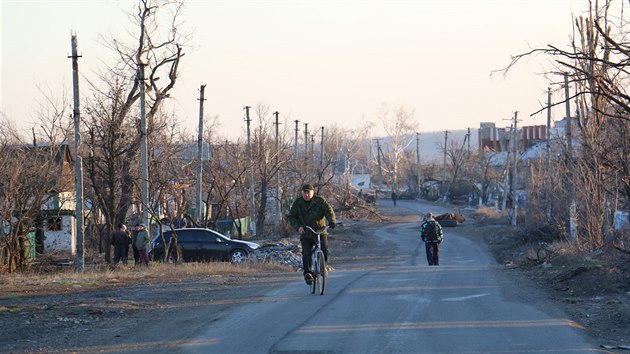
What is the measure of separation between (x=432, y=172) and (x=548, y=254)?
94385 millimetres

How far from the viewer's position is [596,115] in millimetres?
23734

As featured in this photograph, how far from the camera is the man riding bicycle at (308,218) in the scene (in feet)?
45.6

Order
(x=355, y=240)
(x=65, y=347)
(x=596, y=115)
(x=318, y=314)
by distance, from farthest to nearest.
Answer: (x=355, y=240), (x=596, y=115), (x=318, y=314), (x=65, y=347)

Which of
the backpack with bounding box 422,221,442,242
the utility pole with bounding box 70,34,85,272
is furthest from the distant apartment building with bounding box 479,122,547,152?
the utility pole with bounding box 70,34,85,272

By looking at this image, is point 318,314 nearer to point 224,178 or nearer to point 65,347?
point 65,347

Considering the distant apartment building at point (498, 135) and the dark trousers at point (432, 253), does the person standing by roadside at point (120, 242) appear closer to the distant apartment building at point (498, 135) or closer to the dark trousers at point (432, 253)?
the dark trousers at point (432, 253)

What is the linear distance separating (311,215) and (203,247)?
19.3 m

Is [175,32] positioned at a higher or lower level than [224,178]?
higher

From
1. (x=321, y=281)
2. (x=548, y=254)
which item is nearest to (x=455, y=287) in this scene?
(x=321, y=281)

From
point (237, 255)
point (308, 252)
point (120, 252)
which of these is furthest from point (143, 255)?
point (308, 252)

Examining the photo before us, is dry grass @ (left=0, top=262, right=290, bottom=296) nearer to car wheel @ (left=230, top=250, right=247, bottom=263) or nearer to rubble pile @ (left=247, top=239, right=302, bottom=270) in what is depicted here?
rubble pile @ (left=247, top=239, right=302, bottom=270)

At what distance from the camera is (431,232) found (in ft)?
78.5

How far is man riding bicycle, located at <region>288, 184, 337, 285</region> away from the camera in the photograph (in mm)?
→ 13914

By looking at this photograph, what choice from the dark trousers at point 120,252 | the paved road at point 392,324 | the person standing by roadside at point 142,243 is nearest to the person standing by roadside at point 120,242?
the dark trousers at point 120,252
